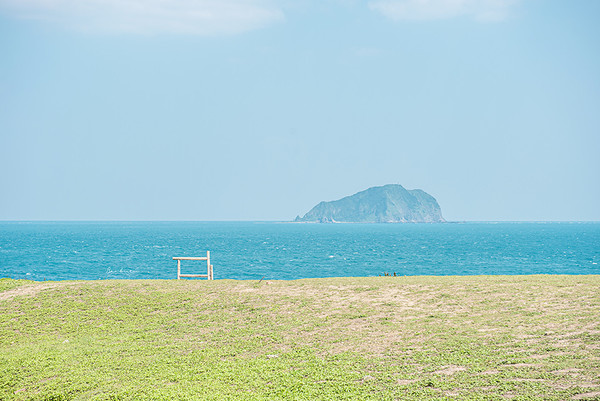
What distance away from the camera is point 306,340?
17.9 metres

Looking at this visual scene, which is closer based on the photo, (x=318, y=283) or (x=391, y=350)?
(x=391, y=350)

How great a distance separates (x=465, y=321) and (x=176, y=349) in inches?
403

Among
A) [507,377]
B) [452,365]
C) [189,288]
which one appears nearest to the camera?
[507,377]

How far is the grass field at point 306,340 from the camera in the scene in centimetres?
1348

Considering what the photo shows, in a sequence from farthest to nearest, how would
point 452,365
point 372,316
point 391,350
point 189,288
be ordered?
point 189,288
point 372,316
point 391,350
point 452,365

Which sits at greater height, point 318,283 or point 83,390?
point 318,283

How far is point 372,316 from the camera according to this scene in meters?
20.2

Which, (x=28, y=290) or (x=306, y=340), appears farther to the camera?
(x=28, y=290)

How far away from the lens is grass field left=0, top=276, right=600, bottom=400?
1348 cm

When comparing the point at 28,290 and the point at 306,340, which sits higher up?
the point at 28,290

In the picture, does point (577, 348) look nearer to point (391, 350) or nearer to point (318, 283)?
point (391, 350)

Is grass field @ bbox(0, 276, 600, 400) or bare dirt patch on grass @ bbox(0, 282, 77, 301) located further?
bare dirt patch on grass @ bbox(0, 282, 77, 301)

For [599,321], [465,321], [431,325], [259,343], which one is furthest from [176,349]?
[599,321]

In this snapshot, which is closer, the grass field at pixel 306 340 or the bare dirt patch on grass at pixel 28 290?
the grass field at pixel 306 340
